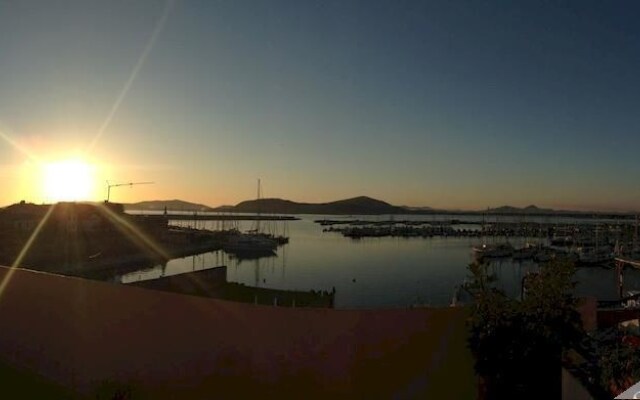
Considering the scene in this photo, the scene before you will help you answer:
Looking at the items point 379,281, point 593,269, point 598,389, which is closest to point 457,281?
point 379,281

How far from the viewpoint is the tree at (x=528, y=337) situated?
422cm

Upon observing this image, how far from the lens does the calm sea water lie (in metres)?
32.7

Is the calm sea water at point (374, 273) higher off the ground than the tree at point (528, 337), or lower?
lower

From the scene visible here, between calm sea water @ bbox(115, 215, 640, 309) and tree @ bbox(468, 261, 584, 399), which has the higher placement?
tree @ bbox(468, 261, 584, 399)

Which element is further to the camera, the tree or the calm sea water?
the calm sea water

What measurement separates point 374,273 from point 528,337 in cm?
4080

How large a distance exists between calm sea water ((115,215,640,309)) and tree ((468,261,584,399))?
20.1 metres

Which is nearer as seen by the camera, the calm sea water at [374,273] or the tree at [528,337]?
the tree at [528,337]

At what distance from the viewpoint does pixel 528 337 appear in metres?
4.23

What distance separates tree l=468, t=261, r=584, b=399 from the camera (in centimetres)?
422

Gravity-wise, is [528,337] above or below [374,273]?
above

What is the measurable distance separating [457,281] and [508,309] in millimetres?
36186

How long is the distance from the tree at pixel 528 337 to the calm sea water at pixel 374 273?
2009 centimetres

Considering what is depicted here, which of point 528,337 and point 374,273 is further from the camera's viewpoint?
point 374,273
